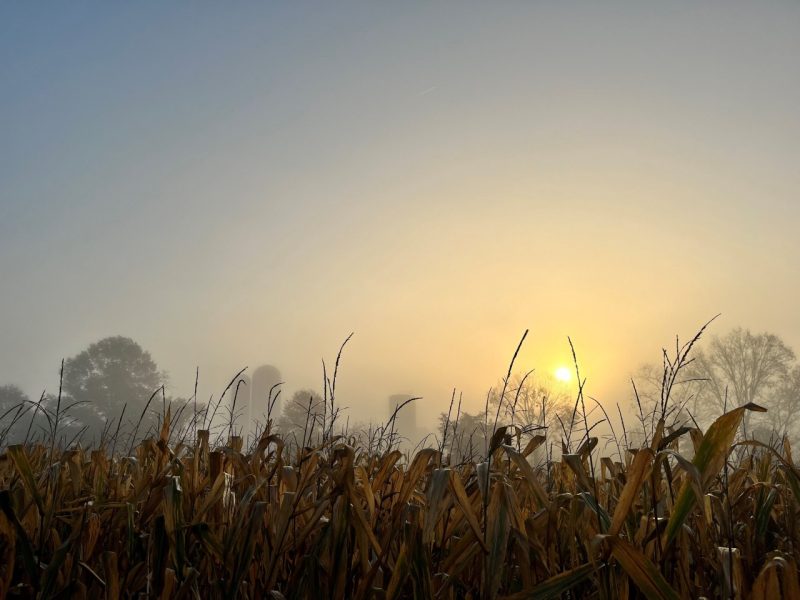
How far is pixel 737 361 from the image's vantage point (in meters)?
51.5

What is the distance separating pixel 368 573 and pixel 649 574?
40.6 inches

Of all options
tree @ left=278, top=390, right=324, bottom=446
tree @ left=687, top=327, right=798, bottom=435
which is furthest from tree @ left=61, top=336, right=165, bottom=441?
tree @ left=687, top=327, right=798, bottom=435

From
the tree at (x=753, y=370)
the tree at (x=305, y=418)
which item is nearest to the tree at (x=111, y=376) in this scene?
the tree at (x=305, y=418)

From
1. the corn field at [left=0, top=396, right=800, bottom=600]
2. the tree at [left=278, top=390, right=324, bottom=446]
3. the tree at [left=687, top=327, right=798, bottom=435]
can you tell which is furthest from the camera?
the tree at [left=687, top=327, right=798, bottom=435]

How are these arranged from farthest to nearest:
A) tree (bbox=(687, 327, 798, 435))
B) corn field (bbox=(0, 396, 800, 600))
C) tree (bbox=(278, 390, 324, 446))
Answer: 1. tree (bbox=(687, 327, 798, 435))
2. tree (bbox=(278, 390, 324, 446))
3. corn field (bbox=(0, 396, 800, 600))

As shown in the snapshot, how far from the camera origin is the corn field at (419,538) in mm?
2227

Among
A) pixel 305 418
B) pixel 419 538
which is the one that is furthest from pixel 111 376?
pixel 419 538

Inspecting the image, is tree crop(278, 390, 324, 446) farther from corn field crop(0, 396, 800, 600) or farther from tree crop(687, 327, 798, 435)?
tree crop(687, 327, 798, 435)

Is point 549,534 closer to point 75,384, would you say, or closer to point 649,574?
point 649,574

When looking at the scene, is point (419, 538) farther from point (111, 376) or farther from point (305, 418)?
point (111, 376)

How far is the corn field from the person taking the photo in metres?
2.23

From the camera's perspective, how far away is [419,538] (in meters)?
2.51

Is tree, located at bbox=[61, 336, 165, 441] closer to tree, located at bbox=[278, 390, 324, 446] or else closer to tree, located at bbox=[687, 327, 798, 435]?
tree, located at bbox=[278, 390, 324, 446]

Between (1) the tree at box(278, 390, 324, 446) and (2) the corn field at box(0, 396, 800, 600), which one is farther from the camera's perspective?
(1) the tree at box(278, 390, 324, 446)
